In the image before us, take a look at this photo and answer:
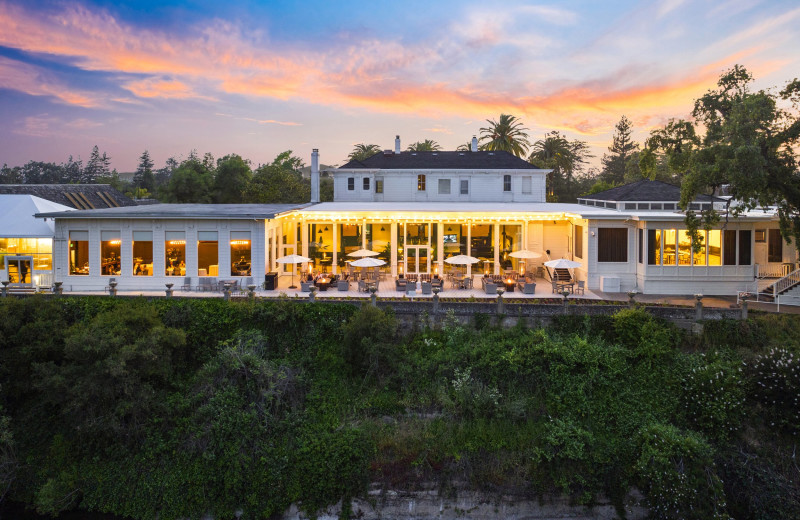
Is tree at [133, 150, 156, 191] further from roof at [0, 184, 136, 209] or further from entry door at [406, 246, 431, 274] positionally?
entry door at [406, 246, 431, 274]

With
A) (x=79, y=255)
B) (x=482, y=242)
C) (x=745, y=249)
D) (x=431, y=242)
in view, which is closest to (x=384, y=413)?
(x=431, y=242)

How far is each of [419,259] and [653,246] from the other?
10.4 m

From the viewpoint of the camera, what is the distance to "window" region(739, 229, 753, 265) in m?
20.3

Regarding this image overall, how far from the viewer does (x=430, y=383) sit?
15.3 m

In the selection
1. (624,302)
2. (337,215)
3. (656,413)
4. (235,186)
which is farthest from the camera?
(235,186)

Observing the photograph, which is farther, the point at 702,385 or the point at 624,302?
the point at 624,302

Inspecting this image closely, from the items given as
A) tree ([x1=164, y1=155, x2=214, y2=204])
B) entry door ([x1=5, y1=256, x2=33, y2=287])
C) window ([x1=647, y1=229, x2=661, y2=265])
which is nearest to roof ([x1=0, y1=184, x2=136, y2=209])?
tree ([x1=164, y1=155, x2=214, y2=204])

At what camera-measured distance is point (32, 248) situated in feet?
72.6

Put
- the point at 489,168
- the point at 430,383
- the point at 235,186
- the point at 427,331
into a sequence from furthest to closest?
the point at 235,186
the point at 489,168
the point at 427,331
the point at 430,383

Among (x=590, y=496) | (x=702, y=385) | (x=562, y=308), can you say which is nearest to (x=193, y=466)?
(x=590, y=496)

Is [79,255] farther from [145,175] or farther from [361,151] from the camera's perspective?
[145,175]

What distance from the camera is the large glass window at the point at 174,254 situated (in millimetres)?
21328

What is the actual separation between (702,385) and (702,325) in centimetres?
286

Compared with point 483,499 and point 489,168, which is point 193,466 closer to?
point 483,499
